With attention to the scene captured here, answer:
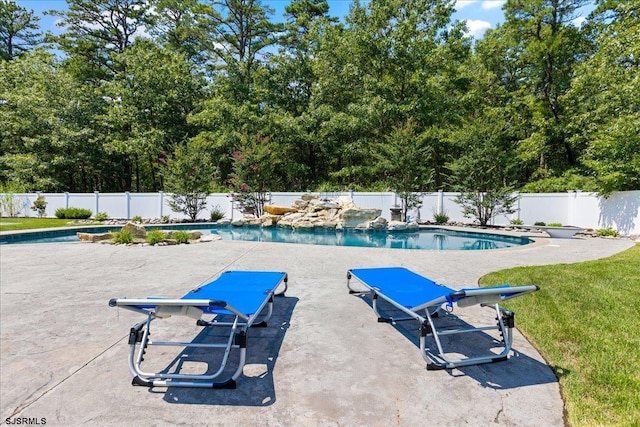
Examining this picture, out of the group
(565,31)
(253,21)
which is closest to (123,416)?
(565,31)

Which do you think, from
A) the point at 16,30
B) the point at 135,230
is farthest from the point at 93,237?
the point at 16,30

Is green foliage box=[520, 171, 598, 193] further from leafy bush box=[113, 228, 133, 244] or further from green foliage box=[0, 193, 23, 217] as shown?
green foliage box=[0, 193, 23, 217]

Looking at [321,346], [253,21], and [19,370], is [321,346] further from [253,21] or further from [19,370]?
[253,21]

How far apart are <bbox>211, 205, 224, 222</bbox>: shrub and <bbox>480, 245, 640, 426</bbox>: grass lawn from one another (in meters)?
15.4

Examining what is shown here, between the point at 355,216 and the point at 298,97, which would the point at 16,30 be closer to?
the point at 298,97

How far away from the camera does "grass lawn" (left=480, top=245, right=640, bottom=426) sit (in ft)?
6.96

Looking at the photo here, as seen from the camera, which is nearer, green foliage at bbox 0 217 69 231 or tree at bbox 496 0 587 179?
green foliage at bbox 0 217 69 231

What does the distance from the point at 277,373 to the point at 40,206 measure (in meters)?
22.1

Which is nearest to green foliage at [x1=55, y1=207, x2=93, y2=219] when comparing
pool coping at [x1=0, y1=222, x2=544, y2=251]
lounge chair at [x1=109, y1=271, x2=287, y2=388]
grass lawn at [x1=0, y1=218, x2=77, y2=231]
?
grass lawn at [x1=0, y1=218, x2=77, y2=231]

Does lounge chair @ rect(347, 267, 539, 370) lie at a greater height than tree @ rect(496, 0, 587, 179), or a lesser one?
lesser

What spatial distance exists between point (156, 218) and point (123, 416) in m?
18.0

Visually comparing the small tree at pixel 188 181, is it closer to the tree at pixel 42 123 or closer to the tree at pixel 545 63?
the tree at pixel 42 123

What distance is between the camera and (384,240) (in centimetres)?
1238

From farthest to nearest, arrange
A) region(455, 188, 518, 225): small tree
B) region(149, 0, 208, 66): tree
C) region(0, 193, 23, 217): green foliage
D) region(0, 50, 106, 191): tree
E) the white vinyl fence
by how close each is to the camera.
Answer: region(149, 0, 208, 66): tree < region(0, 50, 106, 191): tree < region(0, 193, 23, 217): green foliage < region(455, 188, 518, 225): small tree < the white vinyl fence
